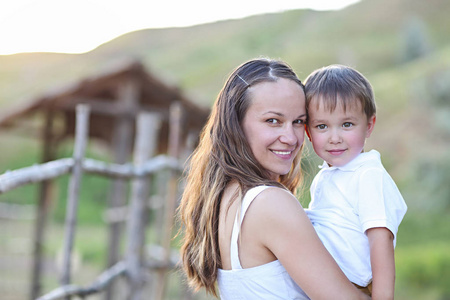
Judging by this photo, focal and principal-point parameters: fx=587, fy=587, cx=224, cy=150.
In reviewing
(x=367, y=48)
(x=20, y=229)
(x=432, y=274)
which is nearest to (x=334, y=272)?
(x=432, y=274)

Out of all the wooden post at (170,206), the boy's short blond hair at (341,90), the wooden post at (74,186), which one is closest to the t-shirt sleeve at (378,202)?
the boy's short blond hair at (341,90)

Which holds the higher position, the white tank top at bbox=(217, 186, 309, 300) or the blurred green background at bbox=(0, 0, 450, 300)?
the blurred green background at bbox=(0, 0, 450, 300)

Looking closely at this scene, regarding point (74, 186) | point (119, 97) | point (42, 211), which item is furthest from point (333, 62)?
point (74, 186)

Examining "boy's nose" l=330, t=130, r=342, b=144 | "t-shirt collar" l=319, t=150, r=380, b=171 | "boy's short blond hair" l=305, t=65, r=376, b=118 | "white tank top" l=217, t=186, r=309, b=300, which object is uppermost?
"boy's short blond hair" l=305, t=65, r=376, b=118

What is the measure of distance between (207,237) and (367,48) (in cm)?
5052

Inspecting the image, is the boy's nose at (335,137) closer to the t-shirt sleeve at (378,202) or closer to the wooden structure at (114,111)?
the t-shirt sleeve at (378,202)

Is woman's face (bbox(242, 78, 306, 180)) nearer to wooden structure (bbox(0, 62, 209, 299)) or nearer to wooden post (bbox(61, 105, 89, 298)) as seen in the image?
wooden post (bbox(61, 105, 89, 298))

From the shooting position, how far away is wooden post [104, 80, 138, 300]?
24.7 ft

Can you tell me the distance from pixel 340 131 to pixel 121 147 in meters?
5.97

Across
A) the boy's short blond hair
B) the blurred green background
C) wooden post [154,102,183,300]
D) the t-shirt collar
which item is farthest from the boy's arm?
wooden post [154,102,183,300]

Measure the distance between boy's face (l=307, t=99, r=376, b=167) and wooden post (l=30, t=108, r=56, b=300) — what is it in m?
6.43

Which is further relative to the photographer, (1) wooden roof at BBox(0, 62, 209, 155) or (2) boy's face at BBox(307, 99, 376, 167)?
(1) wooden roof at BBox(0, 62, 209, 155)

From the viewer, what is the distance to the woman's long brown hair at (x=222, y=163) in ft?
7.06

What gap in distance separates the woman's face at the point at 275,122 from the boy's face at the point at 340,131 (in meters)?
0.07
